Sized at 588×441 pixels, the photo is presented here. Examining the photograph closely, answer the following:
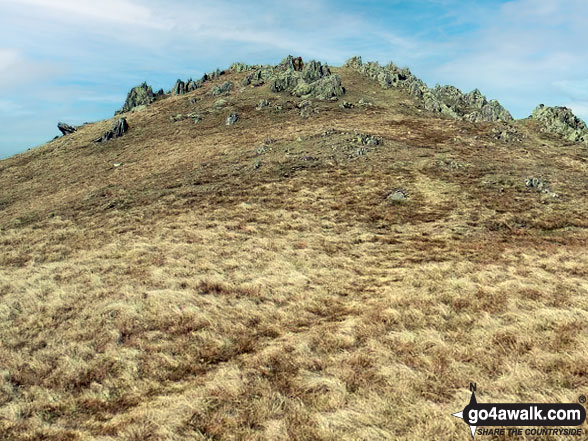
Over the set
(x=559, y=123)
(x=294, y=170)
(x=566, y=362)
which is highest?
(x=559, y=123)

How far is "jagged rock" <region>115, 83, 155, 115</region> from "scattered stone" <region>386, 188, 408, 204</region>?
70.7 metres

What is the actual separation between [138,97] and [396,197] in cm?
7448

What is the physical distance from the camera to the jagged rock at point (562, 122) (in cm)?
5159

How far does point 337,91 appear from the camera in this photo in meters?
66.6

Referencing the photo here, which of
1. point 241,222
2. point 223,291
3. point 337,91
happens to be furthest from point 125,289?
point 337,91

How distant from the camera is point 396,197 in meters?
26.4

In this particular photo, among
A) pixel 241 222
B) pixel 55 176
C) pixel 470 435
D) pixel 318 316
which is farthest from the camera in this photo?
pixel 55 176

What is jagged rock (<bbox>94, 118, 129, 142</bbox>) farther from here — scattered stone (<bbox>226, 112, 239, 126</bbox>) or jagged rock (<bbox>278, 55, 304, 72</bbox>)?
jagged rock (<bbox>278, 55, 304, 72</bbox>)

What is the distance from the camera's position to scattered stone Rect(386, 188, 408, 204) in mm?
26109

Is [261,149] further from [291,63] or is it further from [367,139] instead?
[291,63]

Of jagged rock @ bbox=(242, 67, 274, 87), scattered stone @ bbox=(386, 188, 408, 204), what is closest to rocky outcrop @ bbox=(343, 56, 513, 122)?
jagged rock @ bbox=(242, 67, 274, 87)

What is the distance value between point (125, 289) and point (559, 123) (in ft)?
207

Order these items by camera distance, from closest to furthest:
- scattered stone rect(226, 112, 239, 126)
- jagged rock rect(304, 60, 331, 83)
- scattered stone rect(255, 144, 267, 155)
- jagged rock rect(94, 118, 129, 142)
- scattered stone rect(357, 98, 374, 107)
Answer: scattered stone rect(255, 144, 267, 155) < scattered stone rect(226, 112, 239, 126) < jagged rock rect(94, 118, 129, 142) < scattered stone rect(357, 98, 374, 107) < jagged rock rect(304, 60, 331, 83)

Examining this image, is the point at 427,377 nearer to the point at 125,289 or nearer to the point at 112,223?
the point at 125,289
